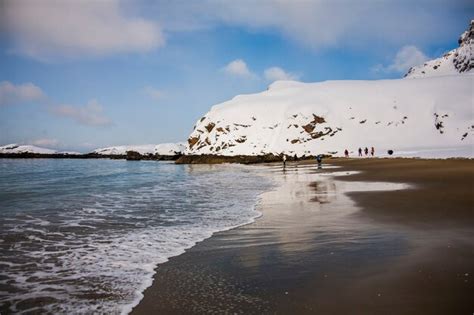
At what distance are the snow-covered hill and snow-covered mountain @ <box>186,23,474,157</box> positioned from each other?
61.6m

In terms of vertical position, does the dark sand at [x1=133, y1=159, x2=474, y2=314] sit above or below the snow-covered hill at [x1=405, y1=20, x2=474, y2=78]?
below

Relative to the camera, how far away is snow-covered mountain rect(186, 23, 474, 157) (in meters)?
71.4

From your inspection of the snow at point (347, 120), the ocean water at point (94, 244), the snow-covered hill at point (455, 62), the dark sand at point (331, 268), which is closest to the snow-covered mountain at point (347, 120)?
the snow at point (347, 120)

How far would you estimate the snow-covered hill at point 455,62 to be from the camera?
463ft

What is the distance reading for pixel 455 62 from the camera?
15112cm

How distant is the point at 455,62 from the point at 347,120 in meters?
98.9

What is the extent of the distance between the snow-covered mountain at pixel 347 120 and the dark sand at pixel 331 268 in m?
58.0

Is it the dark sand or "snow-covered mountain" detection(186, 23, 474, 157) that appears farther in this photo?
"snow-covered mountain" detection(186, 23, 474, 157)

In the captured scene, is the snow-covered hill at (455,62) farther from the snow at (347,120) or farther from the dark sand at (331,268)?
the dark sand at (331,268)

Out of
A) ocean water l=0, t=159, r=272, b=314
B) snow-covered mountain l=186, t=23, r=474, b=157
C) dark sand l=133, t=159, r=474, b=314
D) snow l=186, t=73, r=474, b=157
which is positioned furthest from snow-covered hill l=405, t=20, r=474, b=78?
dark sand l=133, t=159, r=474, b=314

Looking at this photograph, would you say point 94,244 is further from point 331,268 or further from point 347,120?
point 347,120

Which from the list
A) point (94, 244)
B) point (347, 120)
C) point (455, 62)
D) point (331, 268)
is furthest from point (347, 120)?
point (455, 62)

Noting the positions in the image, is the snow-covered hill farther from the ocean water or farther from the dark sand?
the dark sand

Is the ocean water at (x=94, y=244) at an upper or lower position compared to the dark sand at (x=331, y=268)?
lower
